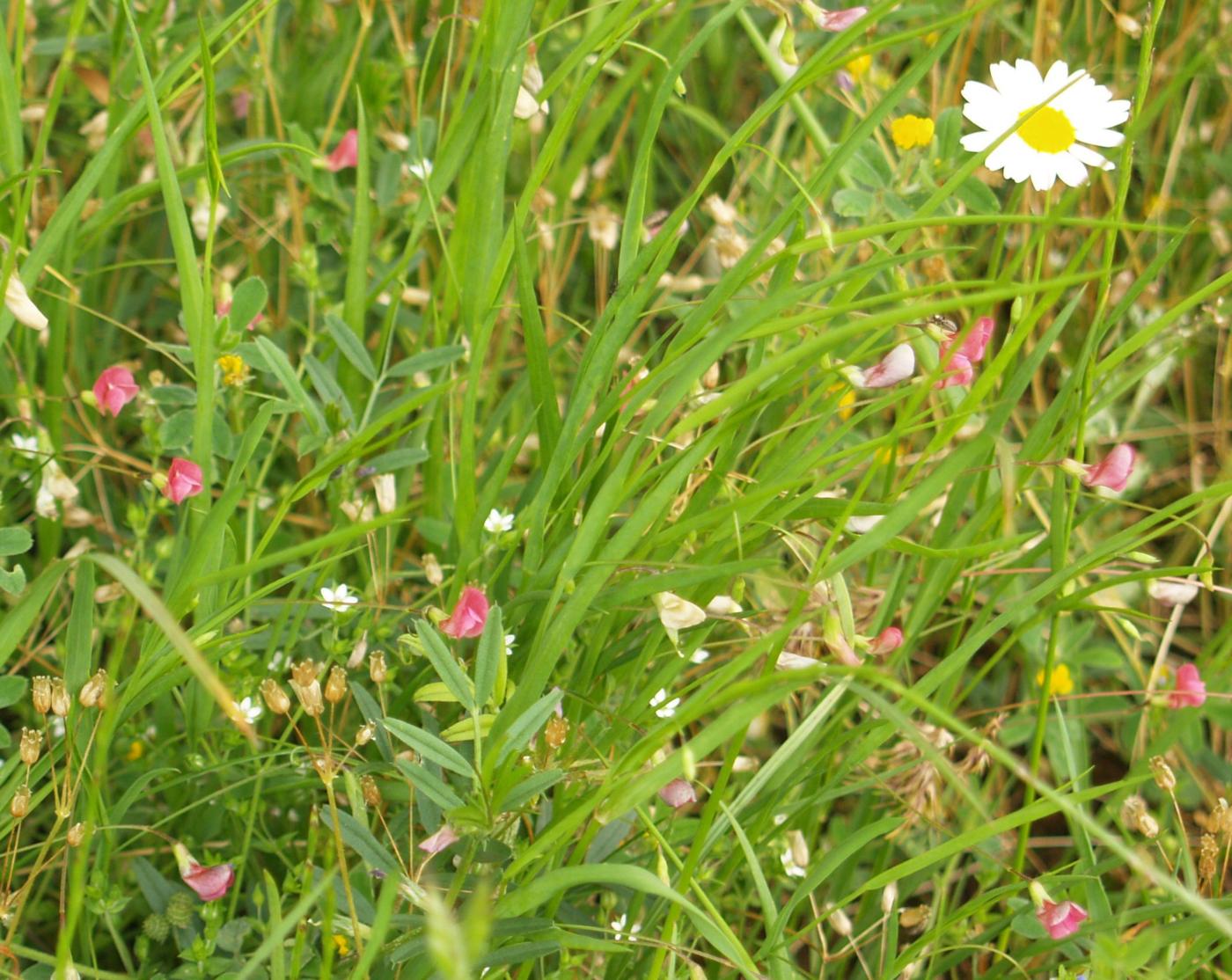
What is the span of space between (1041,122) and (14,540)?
98cm

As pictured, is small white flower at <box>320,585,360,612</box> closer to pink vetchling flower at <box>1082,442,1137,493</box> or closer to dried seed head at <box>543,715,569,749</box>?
dried seed head at <box>543,715,569,749</box>

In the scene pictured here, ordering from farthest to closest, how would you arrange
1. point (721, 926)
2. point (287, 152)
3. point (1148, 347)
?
1. point (1148, 347)
2. point (287, 152)
3. point (721, 926)

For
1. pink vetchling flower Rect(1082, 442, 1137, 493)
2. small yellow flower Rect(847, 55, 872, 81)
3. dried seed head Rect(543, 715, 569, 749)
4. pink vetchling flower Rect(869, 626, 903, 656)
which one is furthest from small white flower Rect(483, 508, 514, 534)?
small yellow flower Rect(847, 55, 872, 81)

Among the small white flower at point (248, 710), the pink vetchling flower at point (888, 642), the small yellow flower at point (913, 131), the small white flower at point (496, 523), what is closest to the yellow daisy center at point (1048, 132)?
the small yellow flower at point (913, 131)

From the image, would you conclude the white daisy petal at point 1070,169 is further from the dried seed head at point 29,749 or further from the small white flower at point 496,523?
the dried seed head at point 29,749

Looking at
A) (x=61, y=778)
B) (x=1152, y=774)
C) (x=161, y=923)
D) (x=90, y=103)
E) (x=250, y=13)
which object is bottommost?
(x=161, y=923)

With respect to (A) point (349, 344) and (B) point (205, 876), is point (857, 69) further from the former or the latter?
(B) point (205, 876)

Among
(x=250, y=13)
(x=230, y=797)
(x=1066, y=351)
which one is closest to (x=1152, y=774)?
(x=230, y=797)

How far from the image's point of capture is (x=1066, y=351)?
76.6 inches

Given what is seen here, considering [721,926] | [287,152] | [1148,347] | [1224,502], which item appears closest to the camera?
[721,926]

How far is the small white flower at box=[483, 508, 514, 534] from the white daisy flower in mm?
538

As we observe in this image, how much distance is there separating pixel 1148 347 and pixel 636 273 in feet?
3.67

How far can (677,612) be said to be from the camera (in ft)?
3.40

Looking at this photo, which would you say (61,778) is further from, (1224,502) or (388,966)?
(1224,502)
